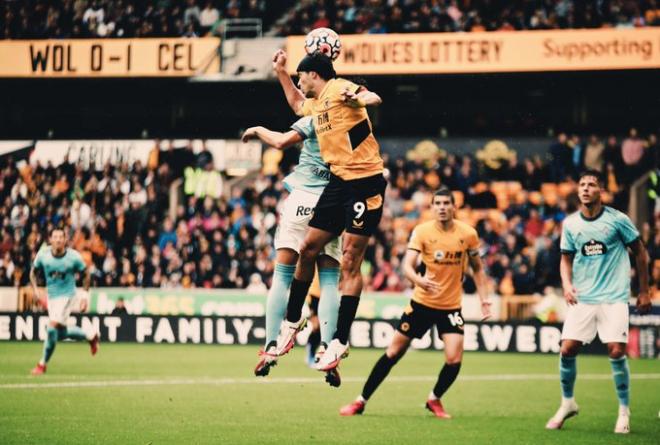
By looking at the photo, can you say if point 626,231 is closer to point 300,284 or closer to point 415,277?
point 415,277

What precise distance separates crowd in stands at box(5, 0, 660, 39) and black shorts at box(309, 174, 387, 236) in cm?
2016

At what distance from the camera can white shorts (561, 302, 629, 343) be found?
12.4 m

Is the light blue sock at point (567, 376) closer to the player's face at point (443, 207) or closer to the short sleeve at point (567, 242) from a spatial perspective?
the short sleeve at point (567, 242)

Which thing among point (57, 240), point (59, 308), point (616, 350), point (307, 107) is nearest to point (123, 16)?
point (57, 240)

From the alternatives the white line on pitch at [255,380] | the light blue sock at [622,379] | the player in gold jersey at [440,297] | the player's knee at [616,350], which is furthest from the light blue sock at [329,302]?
the white line on pitch at [255,380]

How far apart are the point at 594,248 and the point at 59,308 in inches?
393

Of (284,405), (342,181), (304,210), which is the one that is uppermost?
(342,181)

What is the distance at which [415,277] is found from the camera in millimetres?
12922

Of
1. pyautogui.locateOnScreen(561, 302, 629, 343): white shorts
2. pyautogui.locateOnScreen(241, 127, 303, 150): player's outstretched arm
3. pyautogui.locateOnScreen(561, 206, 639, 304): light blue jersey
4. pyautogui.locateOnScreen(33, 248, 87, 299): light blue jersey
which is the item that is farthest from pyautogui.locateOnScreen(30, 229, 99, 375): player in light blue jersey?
pyautogui.locateOnScreen(241, 127, 303, 150): player's outstretched arm

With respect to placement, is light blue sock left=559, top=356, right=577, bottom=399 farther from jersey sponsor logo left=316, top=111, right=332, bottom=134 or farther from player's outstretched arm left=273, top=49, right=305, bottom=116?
jersey sponsor logo left=316, top=111, right=332, bottom=134

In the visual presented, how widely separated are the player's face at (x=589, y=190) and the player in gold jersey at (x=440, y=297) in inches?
69.4

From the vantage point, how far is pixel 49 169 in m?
33.0

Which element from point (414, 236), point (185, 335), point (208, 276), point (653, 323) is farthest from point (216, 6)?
point (414, 236)

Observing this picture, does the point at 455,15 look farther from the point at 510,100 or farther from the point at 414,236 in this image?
the point at 414,236
